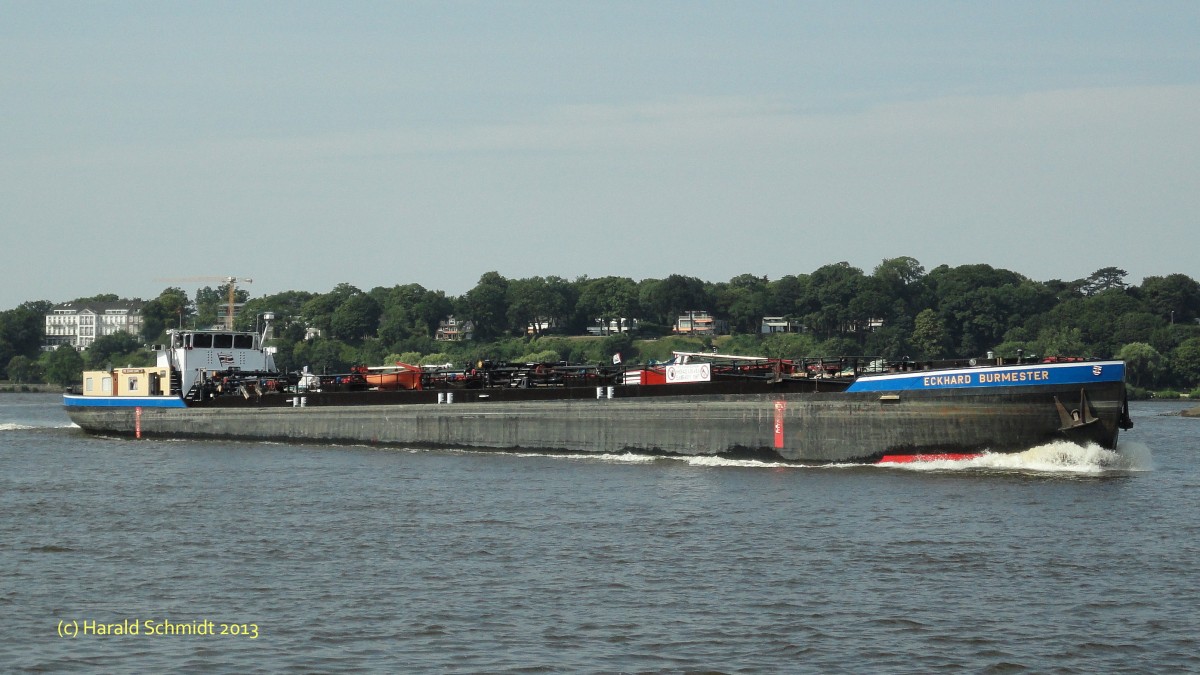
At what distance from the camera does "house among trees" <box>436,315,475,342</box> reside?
187 metres

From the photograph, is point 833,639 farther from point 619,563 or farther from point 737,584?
point 619,563

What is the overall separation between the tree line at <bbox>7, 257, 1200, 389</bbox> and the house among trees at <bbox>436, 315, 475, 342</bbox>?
1546 millimetres

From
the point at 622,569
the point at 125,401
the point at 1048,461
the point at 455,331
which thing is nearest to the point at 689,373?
the point at 1048,461

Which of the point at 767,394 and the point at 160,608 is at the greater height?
the point at 767,394

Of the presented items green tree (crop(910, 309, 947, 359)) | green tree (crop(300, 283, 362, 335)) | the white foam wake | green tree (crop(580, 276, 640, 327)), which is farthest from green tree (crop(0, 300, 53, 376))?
the white foam wake

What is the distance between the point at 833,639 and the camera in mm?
19047

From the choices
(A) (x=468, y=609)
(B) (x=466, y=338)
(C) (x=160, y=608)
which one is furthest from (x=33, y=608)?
(B) (x=466, y=338)

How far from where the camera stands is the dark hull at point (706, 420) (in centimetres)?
3541

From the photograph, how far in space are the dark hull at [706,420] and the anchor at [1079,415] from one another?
53mm

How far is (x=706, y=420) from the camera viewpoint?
4075 centimetres

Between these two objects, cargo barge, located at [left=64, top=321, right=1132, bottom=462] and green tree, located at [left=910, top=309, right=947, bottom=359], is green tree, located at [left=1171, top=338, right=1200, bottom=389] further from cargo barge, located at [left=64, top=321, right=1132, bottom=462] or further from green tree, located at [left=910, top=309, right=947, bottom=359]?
cargo barge, located at [left=64, top=321, right=1132, bottom=462]

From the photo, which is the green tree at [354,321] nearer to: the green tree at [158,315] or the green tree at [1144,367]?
the green tree at [158,315]

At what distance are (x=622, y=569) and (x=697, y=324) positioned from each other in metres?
167

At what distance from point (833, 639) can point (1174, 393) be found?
105 m
